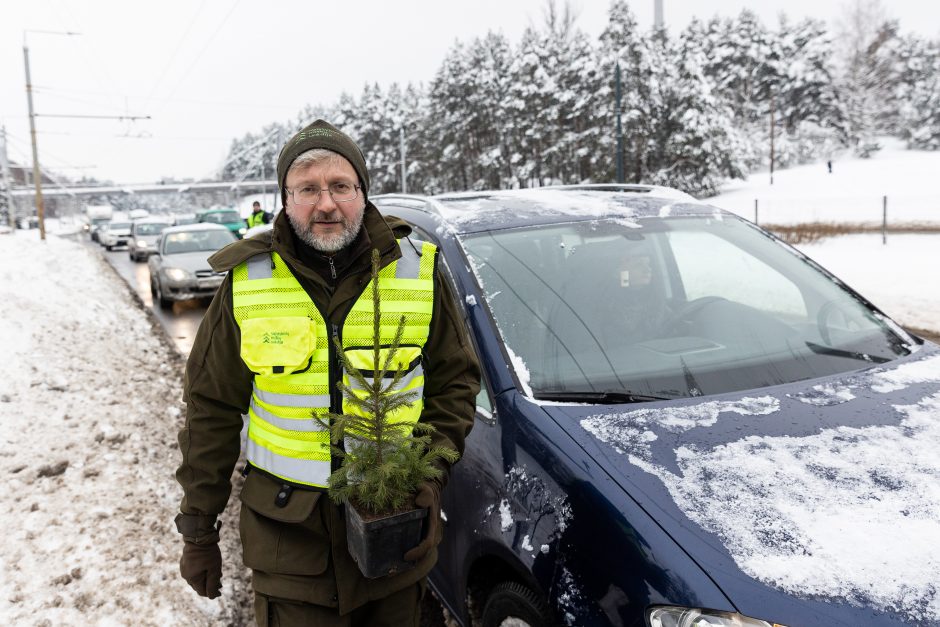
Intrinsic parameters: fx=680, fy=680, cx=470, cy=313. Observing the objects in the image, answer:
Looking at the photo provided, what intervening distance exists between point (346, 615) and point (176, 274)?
11.7 metres

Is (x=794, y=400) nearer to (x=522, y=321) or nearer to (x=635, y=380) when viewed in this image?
(x=635, y=380)

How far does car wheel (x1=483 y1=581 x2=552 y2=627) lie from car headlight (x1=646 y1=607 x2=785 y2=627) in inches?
15.8

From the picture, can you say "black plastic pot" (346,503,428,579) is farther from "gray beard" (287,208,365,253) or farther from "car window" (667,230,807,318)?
"car window" (667,230,807,318)

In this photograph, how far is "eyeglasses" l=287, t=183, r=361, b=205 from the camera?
6.61 feet

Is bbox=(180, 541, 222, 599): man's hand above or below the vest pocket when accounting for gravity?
below

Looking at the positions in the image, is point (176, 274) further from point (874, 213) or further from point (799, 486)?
point (874, 213)

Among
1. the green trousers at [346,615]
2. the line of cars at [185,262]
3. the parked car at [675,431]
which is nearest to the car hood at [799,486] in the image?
the parked car at [675,431]

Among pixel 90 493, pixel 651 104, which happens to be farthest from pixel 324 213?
pixel 651 104

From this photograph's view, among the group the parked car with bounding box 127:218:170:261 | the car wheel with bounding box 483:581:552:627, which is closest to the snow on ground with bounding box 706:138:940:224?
the parked car with bounding box 127:218:170:261

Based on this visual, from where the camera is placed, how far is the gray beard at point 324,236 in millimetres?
2012

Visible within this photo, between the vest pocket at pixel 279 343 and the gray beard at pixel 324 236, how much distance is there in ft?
0.78

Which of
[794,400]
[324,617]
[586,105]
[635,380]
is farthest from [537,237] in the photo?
[586,105]

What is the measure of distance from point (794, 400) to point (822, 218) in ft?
98.6

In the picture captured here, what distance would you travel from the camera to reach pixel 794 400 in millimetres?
2219
